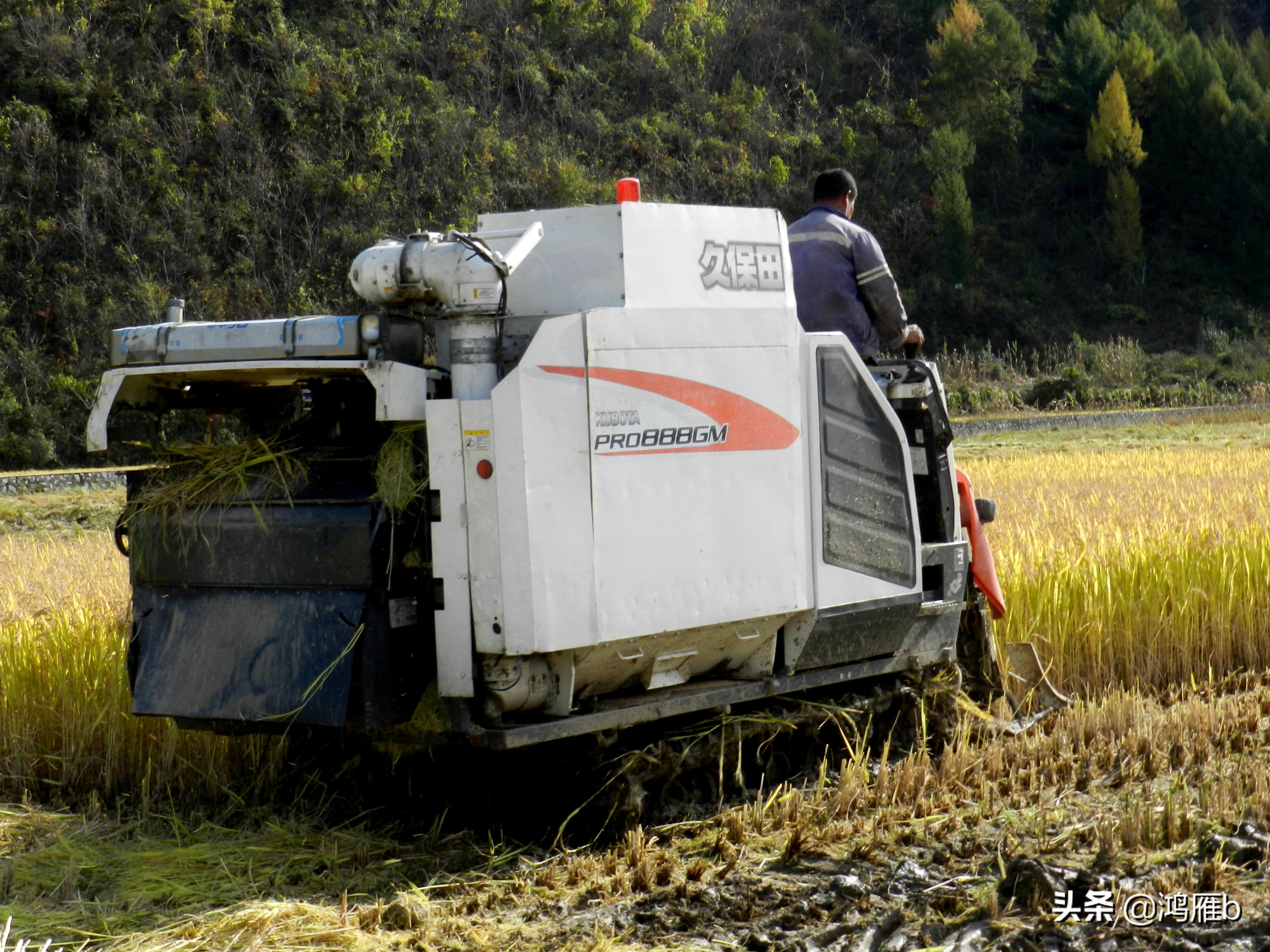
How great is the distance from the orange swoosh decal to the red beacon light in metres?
0.63

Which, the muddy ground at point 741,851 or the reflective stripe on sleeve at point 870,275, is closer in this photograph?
the muddy ground at point 741,851

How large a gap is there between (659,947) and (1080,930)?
1189 mm

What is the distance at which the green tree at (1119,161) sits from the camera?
53.6 meters

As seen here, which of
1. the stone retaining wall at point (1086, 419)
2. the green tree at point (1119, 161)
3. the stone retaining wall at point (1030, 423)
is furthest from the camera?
the green tree at point (1119, 161)

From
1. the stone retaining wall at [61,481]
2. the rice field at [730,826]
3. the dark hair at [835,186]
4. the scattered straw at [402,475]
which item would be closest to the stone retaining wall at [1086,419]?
the stone retaining wall at [61,481]

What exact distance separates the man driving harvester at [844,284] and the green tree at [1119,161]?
170ft

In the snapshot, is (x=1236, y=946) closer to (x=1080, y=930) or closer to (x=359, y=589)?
(x=1080, y=930)

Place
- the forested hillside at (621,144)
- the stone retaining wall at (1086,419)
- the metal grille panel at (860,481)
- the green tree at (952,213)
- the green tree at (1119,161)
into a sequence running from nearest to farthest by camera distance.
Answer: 1. the metal grille panel at (860,481)
2. the stone retaining wall at (1086,419)
3. the forested hillside at (621,144)
4. the green tree at (952,213)
5. the green tree at (1119,161)

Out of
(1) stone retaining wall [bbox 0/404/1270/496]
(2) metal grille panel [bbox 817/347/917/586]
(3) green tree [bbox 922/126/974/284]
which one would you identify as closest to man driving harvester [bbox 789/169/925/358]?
(2) metal grille panel [bbox 817/347/917/586]

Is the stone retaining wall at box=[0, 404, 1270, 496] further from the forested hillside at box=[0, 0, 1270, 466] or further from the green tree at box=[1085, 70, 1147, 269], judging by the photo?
the green tree at box=[1085, 70, 1147, 269]

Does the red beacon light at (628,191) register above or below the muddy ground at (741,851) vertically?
above

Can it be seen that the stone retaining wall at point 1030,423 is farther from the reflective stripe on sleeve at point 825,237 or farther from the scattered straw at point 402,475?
the scattered straw at point 402,475

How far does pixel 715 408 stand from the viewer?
4426mm

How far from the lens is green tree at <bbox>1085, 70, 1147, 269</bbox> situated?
5359 cm
